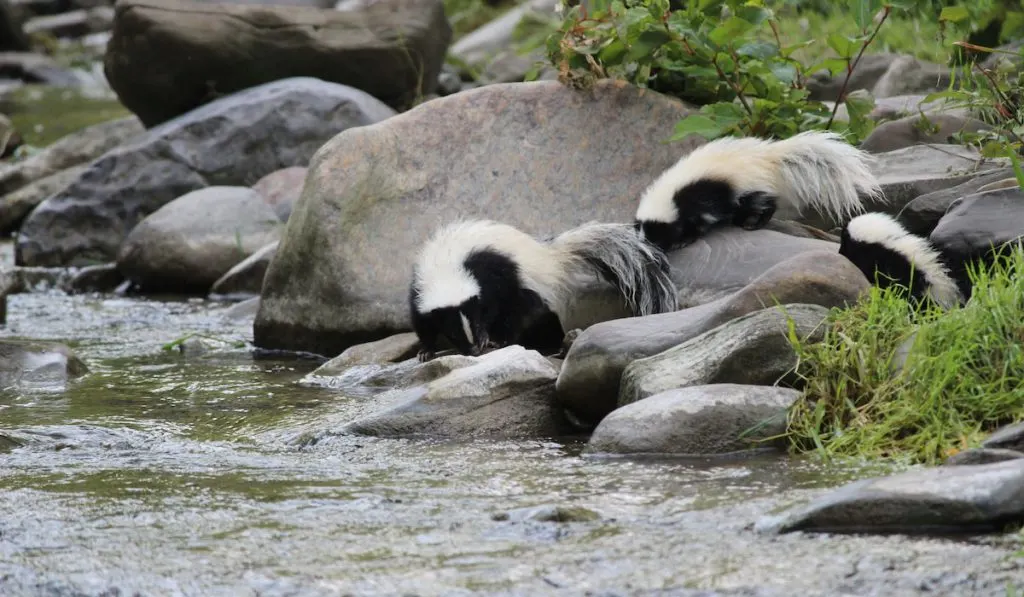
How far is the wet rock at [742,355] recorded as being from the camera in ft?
13.6

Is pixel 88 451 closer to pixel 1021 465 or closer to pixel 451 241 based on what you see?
pixel 451 241

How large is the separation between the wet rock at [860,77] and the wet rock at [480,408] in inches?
206

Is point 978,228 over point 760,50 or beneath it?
beneath

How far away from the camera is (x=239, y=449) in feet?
14.4

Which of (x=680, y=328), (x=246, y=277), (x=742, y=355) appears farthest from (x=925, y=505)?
(x=246, y=277)

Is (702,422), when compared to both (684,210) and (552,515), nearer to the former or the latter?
(552,515)

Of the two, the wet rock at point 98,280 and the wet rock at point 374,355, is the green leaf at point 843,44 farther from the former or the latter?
the wet rock at point 98,280

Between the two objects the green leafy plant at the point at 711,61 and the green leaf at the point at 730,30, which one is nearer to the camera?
the green leaf at the point at 730,30

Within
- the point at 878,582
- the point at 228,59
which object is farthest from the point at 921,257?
the point at 228,59

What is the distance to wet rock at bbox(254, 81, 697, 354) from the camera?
6441 millimetres

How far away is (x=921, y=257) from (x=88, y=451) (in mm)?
3052

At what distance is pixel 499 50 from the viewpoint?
51.7 ft

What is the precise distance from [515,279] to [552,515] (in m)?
2.62

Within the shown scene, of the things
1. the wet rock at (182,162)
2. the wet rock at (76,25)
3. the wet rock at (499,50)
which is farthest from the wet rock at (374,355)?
the wet rock at (76,25)
